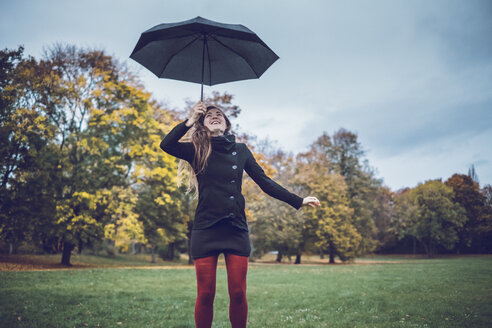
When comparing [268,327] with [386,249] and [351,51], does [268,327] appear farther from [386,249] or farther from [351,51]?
[386,249]

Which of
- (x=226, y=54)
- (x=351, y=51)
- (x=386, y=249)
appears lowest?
(x=386, y=249)

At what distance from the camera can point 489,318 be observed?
18.6ft

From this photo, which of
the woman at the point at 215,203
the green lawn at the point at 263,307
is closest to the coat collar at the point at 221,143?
the woman at the point at 215,203

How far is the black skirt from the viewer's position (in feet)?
8.61

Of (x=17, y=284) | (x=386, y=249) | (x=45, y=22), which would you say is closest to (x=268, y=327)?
(x=17, y=284)

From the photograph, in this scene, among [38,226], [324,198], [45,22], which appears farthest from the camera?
[324,198]

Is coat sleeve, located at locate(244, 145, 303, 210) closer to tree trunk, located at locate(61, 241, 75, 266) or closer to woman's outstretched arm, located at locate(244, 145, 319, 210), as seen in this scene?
woman's outstretched arm, located at locate(244, 145, 319, 210)

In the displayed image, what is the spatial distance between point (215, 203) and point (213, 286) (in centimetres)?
71

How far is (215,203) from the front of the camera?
271cm

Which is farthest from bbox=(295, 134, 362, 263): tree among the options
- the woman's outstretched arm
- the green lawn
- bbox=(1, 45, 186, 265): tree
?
the woman's outstretched arm

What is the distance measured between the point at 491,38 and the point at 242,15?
60.2 feet

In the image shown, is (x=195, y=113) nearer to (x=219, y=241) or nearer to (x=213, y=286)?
(x=219, y=241)

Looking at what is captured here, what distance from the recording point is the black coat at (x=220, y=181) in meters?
2.70

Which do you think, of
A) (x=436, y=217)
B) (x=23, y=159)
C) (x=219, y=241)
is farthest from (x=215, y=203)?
(x=436, y=217)
